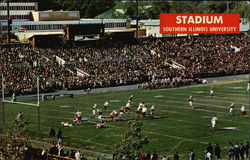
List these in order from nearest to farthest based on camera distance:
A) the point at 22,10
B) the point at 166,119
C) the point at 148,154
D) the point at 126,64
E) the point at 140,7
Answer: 1. the point at 148,154
2. the point at 166,119
3. the point at 126,64
4. the point at 22,10
5. the point at 140,7

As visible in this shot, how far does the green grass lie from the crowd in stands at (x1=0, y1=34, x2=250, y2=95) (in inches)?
206

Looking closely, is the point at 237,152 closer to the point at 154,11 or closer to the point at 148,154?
the point at 148,154

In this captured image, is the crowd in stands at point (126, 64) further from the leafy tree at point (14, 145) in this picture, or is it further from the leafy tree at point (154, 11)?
the leafy tree at point (14, 145)

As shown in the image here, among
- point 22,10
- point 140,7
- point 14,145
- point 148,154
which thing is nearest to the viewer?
point 14,145

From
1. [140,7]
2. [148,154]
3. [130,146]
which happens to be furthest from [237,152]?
[140,7]

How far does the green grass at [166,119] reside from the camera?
32.5 m

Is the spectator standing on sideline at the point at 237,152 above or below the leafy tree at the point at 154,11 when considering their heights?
below

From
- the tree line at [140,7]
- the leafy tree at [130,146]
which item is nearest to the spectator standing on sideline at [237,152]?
the leafy tree at [130,146]

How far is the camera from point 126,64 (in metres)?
68.4

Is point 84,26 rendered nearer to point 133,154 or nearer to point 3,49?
point 3,49

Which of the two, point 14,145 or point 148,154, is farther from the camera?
point 148,154

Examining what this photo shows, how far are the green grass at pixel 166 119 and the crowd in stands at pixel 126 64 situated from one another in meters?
5.23

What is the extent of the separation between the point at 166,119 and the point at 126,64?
28912 mm

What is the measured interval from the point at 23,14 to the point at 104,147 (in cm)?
6015
